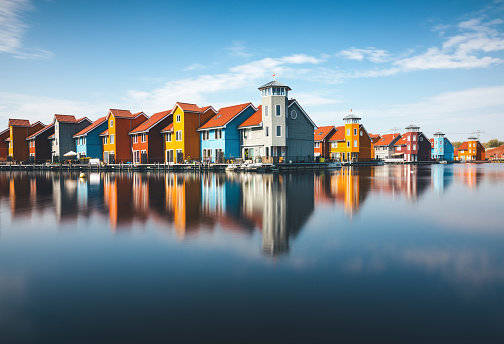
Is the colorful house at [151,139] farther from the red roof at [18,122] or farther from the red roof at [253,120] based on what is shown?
the red roof at [18,122]

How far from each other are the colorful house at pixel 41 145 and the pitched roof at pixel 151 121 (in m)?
26.4

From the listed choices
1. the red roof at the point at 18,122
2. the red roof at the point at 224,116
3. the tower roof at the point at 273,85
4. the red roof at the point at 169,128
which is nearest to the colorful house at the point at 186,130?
the red roof at the point at 169,128

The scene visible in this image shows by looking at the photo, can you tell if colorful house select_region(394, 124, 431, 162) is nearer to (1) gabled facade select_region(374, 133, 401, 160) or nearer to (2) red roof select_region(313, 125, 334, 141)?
(1) gabled facade select_region(374, 133, 401, 160)

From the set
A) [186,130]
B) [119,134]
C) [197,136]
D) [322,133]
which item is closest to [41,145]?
[119,134]

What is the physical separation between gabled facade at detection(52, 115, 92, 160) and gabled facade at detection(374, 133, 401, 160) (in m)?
84.1

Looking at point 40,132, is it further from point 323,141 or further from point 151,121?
point 323,141

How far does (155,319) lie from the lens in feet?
18.4

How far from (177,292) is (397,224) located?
9.31 m

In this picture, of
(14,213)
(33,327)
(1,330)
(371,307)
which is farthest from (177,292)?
(14,213)

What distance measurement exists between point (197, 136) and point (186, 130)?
234 centimetres

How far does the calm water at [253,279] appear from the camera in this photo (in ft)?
17.4

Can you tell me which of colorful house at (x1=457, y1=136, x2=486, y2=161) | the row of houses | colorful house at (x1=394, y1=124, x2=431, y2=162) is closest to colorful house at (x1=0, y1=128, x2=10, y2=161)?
the row of houses

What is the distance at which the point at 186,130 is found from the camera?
2403 inches

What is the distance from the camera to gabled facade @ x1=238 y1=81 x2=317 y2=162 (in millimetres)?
54312
